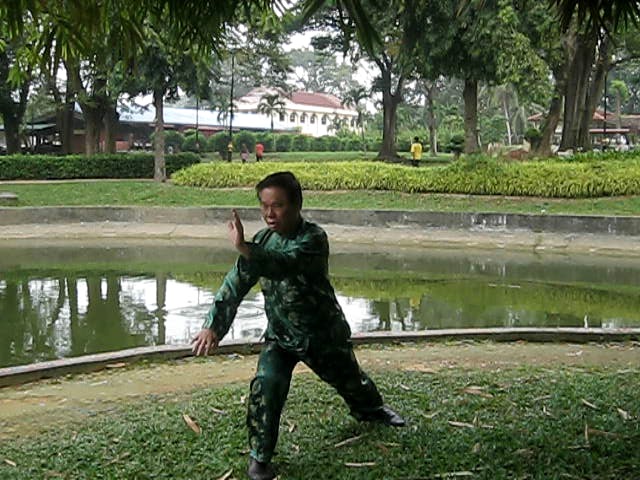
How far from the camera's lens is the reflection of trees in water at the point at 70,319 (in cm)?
722

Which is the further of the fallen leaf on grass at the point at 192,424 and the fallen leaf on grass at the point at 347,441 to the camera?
the fallen leaf on grass at the point at 192,424

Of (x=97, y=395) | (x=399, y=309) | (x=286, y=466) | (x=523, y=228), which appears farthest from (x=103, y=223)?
(x=286, y=466)

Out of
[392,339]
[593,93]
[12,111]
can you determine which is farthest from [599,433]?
[12,111]

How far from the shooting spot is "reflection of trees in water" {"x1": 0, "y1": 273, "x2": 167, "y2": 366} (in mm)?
7223

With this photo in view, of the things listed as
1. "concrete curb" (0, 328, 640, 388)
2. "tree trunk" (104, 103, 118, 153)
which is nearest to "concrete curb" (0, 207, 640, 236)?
"concrete curb" (0, 328, 640, 388)

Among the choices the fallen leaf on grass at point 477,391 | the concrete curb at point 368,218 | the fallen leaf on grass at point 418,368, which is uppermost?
the concrete curb at point 368,218

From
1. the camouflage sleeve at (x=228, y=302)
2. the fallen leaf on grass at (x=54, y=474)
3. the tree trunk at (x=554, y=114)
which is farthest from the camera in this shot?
the tree trunk at (x=554, y=114)

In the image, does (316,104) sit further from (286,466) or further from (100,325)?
(286,466)

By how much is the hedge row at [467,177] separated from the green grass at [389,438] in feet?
41.4

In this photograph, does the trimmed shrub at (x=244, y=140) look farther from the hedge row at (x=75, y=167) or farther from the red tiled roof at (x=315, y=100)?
the hedge row at (x=75, y=167)

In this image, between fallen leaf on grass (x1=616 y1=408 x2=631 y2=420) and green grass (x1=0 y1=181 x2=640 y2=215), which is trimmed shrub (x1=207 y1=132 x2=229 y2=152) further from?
fallen leaf on grass (x1=616 y1=408 x2=631 y2=420)

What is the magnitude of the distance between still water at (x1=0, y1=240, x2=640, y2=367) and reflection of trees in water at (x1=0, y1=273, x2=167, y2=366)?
0.01m

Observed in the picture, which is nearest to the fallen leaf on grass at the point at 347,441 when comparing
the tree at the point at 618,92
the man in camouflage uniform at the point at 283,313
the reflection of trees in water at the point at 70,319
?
the man in camouflage uniform at the point at 283,313

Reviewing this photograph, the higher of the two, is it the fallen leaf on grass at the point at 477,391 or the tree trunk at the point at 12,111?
the tree trunk at the point at 12,111
